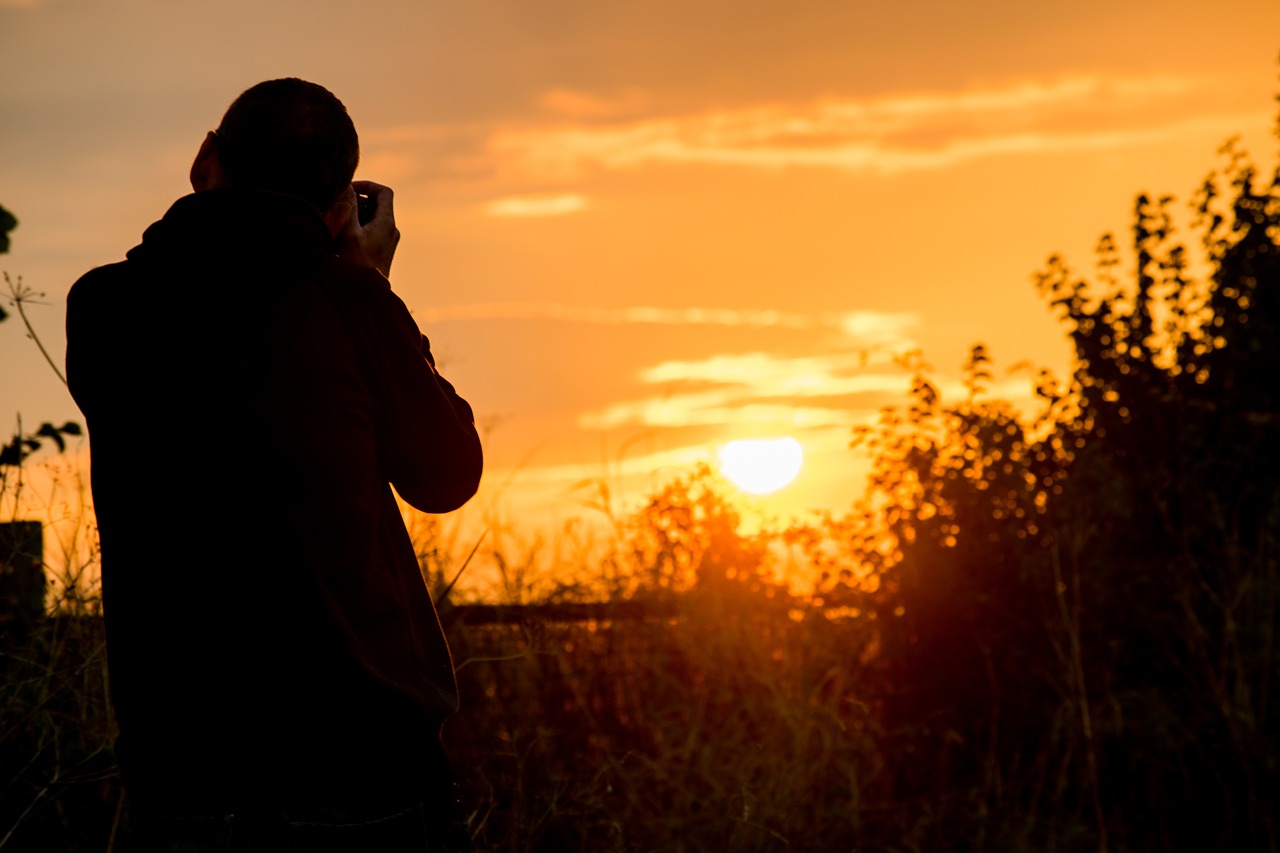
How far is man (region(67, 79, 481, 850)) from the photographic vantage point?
5.59 ft

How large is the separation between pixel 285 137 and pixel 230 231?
0.17 meters

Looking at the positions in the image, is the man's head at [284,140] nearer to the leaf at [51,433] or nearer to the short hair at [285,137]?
the short hair at [285,137]

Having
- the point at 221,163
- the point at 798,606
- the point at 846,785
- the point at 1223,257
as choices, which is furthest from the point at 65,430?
the point at 1223,257

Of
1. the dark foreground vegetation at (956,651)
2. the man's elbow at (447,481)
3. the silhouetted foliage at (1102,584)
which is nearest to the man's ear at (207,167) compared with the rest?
the man's elbow at (447,481)

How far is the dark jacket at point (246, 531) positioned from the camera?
1.71 metres

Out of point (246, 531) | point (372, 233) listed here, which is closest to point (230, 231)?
point (372, 233)

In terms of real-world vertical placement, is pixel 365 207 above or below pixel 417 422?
above

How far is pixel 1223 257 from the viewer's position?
9.16 meters

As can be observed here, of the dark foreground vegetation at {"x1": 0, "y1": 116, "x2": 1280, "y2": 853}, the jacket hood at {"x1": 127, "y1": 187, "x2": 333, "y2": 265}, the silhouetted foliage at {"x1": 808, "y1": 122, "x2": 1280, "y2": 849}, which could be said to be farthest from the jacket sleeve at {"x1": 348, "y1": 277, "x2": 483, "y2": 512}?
the silhouetted foliage at {"x1": 808, "y1": 122, "x2": 1280, "y2": 849}

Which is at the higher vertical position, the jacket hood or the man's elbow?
the jacket hood

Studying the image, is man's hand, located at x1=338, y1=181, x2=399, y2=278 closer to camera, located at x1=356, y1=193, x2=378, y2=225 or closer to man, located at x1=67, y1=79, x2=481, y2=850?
camera, located at x1=356, y1=193, x2=378, y2=225

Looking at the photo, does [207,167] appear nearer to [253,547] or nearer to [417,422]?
[417,422]

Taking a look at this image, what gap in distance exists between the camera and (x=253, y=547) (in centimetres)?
171

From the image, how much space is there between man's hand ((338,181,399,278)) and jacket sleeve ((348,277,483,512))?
0.18m
